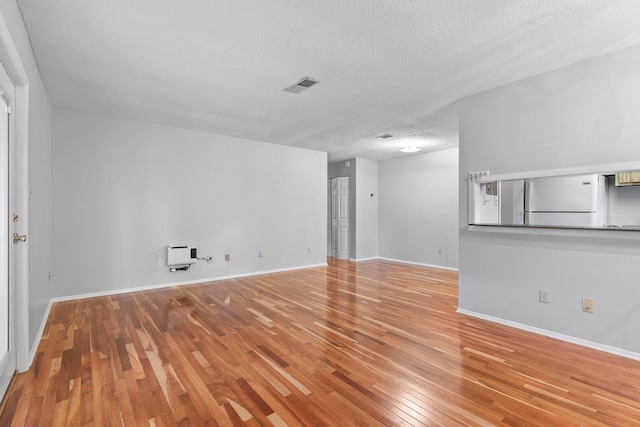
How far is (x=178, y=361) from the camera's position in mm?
2338

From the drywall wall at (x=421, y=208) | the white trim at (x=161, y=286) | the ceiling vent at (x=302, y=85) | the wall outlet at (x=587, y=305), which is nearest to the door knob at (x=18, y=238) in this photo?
the white trim at (x=161, y=286)

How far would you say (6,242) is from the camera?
196 cm

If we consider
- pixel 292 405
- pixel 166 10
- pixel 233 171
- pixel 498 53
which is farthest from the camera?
pixel 233 171

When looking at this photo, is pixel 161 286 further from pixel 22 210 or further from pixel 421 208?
pixel 421 208

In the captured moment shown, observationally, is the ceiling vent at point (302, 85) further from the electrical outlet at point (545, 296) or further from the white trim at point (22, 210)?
the electrical outlet at point (545, 296)

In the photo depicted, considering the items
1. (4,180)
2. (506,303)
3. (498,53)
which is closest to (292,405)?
(4,180)

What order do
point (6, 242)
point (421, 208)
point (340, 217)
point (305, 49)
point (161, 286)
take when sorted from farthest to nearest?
1. point (340, 217)
2. point (421, 208)
3. point (161, 286)
4. point (305, 49)
5. point (6, 242)

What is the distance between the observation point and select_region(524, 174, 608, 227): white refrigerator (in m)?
2.64

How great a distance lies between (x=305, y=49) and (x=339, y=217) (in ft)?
18.0

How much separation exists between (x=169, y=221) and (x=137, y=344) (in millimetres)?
2495

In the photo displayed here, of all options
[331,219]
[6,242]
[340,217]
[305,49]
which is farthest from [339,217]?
[6,242]

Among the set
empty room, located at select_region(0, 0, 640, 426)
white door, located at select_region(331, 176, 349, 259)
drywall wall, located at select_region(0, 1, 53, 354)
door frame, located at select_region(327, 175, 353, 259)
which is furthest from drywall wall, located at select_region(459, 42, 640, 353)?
white door, located at select_region(331, 176, 349, 259)

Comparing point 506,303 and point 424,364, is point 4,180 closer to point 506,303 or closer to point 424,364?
point 424,364

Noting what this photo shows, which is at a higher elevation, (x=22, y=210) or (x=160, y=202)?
(x=160, y=202)
